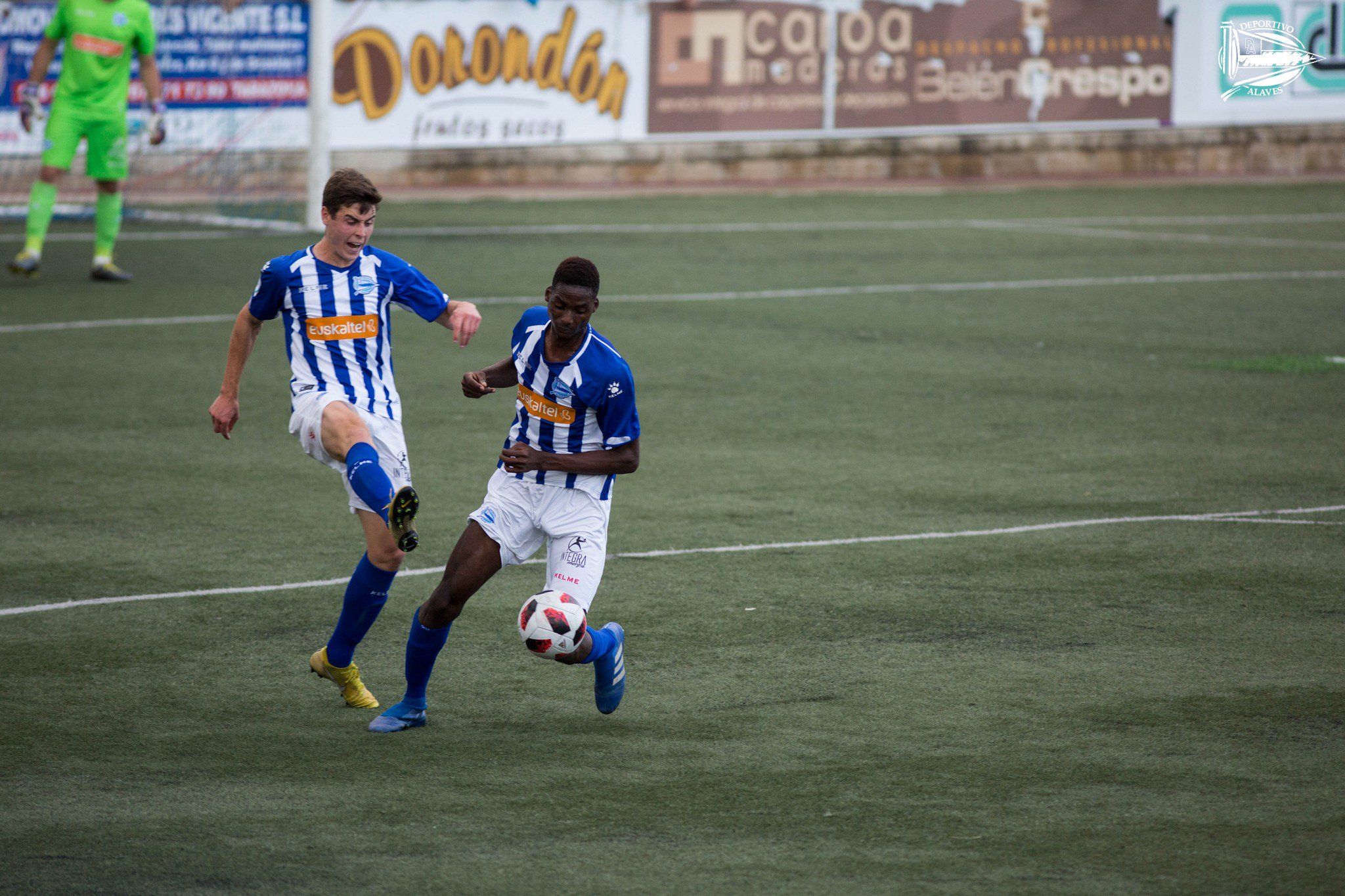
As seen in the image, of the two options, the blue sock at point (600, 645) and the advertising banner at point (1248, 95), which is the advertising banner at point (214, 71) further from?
the blue sock at point (600, 645)

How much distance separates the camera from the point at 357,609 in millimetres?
5953

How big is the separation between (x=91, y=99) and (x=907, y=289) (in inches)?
295

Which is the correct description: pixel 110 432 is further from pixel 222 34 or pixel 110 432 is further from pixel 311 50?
pixel 222 34

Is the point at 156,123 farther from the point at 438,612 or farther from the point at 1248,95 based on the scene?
the point at 1248,95

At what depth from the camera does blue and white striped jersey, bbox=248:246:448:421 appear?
614cm

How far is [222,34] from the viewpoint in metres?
21.7

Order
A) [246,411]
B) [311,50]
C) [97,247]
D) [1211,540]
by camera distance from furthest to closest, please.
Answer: [311,50]
[97,247]
[246,411]
[1211,540]

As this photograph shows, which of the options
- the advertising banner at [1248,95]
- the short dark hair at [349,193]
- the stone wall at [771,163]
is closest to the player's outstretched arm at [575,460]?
the short dark hair at [349,193]

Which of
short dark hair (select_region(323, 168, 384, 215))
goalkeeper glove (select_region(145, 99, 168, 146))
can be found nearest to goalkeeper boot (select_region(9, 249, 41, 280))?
goalkeeper glove (select_region(145, 99, 168, 146))

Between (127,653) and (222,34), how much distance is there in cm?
1667

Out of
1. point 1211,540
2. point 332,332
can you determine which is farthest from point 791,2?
point 332,332

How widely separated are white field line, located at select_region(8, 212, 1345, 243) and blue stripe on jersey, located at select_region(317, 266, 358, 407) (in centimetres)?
1358

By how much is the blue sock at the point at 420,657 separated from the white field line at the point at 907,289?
8.89 metres

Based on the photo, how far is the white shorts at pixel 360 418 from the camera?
19.9 ft
